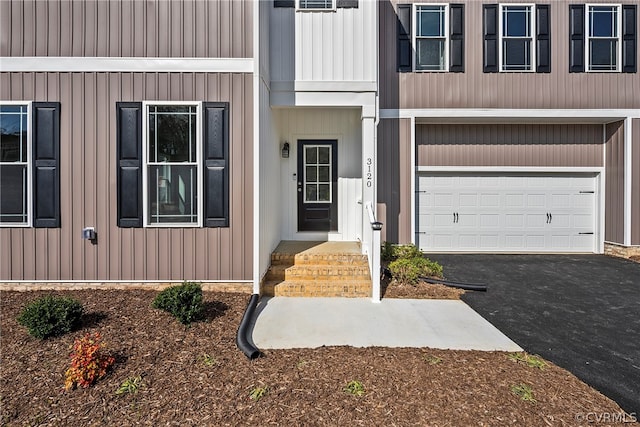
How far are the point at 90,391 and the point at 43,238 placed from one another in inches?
121

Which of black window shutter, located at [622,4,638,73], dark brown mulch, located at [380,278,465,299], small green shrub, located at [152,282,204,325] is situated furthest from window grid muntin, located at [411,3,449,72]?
small green shrub, located at [152,282,204,325]

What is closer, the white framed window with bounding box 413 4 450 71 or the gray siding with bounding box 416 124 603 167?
the white framed window with bounding box 413 4 450 71

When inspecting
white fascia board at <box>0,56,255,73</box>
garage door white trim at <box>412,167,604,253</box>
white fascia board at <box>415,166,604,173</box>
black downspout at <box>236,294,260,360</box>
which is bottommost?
black downspout at <box>236,294,260,360</box>

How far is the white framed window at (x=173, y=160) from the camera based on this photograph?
4.32m

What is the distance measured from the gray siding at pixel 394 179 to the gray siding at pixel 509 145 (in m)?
0.67

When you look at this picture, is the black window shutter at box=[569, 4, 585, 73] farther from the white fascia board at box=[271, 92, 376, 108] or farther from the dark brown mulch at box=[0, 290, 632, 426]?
the dark brown mulch at box=[0, 290, 632, 426]

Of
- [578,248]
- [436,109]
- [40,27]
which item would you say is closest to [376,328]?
[436,109]

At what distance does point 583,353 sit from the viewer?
303cm

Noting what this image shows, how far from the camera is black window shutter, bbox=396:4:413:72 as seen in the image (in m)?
6.88

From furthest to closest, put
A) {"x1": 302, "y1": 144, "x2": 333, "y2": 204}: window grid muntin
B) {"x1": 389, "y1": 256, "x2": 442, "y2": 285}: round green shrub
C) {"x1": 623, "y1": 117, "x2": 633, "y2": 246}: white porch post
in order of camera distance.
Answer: {"x1": 623, "y1": 117, "x2": 633, "y2": 246}: white porch post → {"x1": 302, "y1": 144, "x2": 333, "y2": 204}: window grid muntin → {"x1": 389, "y1": 256, "x2": 442, "y2": 285}: round green shrub

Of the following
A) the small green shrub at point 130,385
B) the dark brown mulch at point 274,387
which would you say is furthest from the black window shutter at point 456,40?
the small green shrub at point 130,385

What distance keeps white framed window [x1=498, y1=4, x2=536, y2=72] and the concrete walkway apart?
18.7 feet

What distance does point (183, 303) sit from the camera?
344 centimetres

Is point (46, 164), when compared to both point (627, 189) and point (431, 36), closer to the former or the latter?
point (431, 36)
